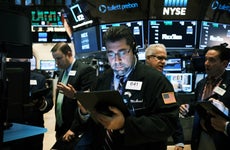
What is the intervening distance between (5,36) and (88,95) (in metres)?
0.49

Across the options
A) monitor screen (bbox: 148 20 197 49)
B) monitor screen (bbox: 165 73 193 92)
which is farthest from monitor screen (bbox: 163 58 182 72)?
monitor screen (bbox: 148 20 197 49)

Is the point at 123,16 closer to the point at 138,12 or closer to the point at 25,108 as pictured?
the point at 138,12

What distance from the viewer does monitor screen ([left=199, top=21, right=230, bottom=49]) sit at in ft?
15.5

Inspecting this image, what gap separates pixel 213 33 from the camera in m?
4.82

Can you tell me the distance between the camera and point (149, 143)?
156 cm

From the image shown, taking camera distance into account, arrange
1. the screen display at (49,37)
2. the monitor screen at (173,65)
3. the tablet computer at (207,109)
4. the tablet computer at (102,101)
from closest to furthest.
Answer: the tablet computer at (102,101)
the tablet computer at (207,109)
the monitor screen at (173,65)
the screen display at (49,37)

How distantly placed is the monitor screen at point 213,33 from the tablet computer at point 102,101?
3610 millimetres

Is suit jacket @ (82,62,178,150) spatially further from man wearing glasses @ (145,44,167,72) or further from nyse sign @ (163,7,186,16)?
nyse sign @ (163,7,186,16)

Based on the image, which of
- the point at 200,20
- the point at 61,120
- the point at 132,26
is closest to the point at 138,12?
the point at 132,26

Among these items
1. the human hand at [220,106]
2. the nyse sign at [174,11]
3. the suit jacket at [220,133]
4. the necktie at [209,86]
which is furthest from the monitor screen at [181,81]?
the human hand at [220,106]

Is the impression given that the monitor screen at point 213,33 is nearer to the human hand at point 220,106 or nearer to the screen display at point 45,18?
the human hand at point 220,106

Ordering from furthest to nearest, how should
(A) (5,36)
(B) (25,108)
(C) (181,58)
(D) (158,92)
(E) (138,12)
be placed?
(C) (181,58), (E) (138,12), (B) (25,108), (D) (158,92), (A) (5,36)

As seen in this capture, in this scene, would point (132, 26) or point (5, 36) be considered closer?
point (5, 36)

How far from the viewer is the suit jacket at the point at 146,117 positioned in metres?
1.44
